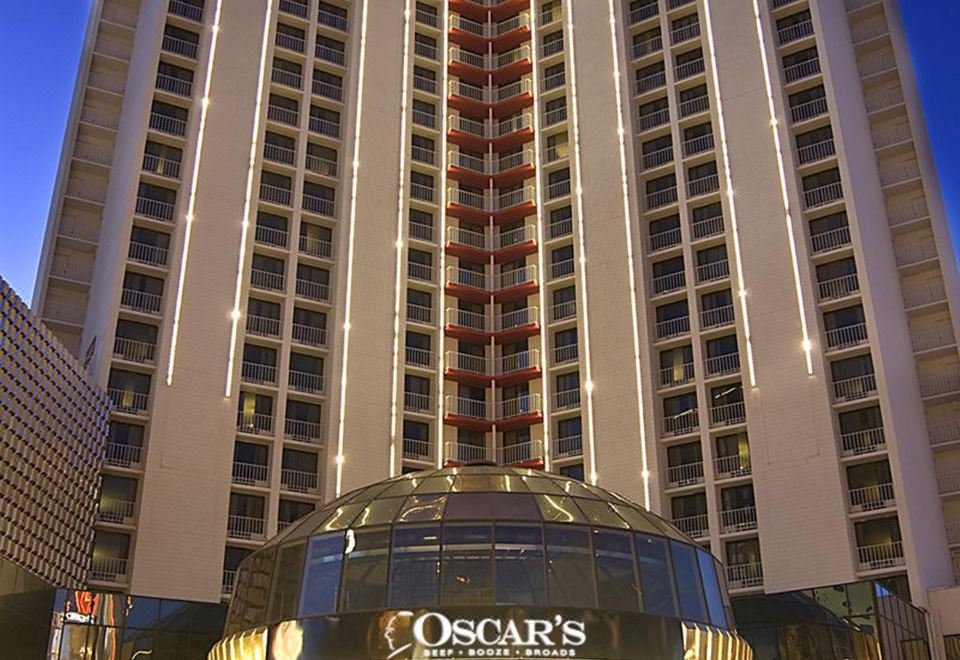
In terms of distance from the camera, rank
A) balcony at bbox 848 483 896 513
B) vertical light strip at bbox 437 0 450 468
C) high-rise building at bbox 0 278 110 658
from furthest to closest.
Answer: vertical light strip at bbox 437 0 450 468, balcony at bbox 848 483 896 513, high-rise building at bbox 0 278 110 658

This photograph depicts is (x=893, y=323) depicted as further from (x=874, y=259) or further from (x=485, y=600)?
(x=485, y=600)

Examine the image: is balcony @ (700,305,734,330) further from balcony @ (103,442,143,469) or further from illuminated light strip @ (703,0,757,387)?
balcony @ (103,442,143,469)

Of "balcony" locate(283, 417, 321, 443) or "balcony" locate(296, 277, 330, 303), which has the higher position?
"balcony" locate(296, 277, 330, 303)

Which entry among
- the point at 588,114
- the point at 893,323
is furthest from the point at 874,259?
the point at 588,114

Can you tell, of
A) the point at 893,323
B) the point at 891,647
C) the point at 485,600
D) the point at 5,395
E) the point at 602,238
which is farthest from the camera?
the point at 602,238

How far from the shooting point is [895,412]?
182 feet

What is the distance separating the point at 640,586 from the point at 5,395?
25.0m

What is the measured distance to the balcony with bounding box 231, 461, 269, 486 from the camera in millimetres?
59156

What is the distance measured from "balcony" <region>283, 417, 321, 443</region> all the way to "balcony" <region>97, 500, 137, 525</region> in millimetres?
9535

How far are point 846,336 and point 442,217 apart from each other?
27.7m

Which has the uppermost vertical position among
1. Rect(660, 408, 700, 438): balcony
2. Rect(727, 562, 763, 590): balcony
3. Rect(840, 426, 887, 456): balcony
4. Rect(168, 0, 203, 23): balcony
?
Rect(168, 0, 203, 23): balcony

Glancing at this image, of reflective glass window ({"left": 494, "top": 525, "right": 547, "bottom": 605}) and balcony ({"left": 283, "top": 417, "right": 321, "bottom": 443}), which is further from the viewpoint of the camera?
balcony ({"left": 283, "top": 417, "right": 321, "bottom": 443})

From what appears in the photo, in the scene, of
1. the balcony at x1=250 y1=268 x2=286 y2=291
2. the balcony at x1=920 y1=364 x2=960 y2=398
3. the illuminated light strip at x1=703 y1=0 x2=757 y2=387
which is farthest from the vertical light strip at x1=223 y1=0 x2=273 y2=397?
the balcony at x1=920 y1=364 x2=960 y2=398

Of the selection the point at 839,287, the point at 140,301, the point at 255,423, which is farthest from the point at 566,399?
the point at 140,301
